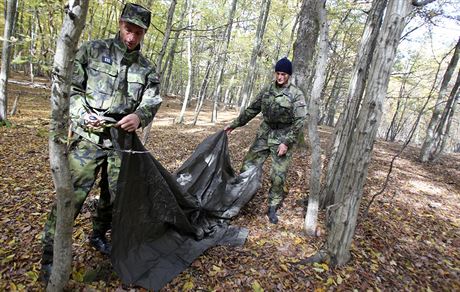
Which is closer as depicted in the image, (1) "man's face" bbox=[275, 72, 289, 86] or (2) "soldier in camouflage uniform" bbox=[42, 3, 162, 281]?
(2) "soldier in camouflage uniform" bbox=[42, 3, 162, 281]

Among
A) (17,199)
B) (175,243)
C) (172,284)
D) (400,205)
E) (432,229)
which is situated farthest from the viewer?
(400,205)

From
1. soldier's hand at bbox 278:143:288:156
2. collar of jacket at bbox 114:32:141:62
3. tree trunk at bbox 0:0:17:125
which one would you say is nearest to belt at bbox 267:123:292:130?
soldier's hand at bbox 278:143:288:156

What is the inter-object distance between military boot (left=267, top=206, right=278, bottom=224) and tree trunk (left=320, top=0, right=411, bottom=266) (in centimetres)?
97

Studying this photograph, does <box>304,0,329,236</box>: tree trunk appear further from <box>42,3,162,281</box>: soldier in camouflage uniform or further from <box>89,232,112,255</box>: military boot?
<box>89,232,112,255</box>: military boot

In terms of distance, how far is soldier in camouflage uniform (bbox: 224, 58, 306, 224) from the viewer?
13.8 feet

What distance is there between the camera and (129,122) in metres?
2.36

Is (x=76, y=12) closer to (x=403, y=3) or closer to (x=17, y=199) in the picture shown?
(x=403, y=3)

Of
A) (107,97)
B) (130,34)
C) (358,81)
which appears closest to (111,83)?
(107,97)

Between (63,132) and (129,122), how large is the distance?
590mm

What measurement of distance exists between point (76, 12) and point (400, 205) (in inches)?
243

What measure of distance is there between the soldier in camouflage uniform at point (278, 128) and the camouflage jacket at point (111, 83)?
188 cm

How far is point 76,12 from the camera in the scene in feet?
5.37

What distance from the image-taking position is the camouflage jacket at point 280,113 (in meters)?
4.22

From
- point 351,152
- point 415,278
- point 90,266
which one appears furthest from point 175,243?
point 415,278
